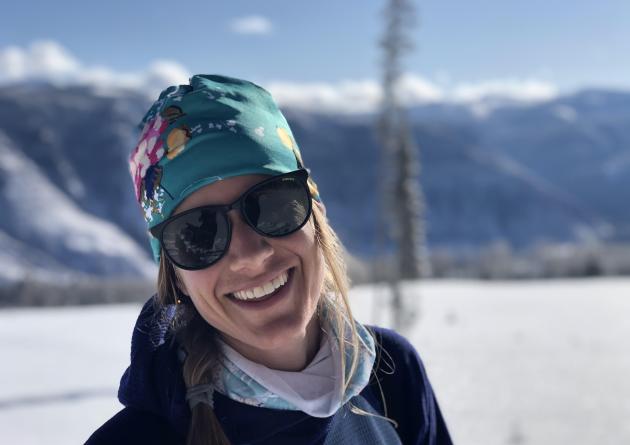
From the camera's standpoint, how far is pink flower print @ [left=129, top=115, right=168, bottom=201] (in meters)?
1.47

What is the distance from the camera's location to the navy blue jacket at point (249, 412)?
133 centimetres

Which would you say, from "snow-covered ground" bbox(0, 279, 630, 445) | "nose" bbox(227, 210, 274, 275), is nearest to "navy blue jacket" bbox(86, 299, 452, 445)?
"nose" bbox(227, 210, 274, 275)

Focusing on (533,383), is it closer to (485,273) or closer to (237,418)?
(237,418)

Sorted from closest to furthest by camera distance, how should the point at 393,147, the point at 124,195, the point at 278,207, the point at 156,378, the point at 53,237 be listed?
the point at 156,378
the point at 278,207
the point at 393,147
the point at 53,237
the point at 124,195

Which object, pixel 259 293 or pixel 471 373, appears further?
pixel 471 373

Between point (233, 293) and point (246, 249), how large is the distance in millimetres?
105

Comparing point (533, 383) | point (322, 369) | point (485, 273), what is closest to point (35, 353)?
point (533, 383)

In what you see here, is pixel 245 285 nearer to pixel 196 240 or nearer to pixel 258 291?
→ pixel 258 291

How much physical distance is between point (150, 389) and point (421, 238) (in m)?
31.6

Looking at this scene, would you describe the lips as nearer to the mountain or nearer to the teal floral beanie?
the teal floral beanie

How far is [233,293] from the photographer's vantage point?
4.88ft

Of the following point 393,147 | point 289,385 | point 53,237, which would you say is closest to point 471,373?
point 393,147

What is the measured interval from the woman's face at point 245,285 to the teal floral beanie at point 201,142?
1.6 inches

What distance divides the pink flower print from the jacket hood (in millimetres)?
326
